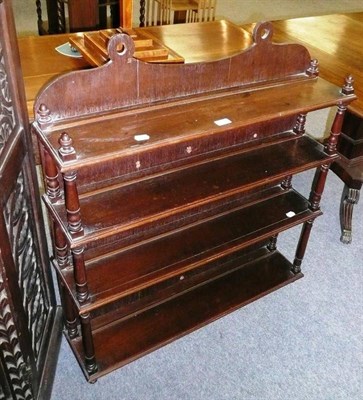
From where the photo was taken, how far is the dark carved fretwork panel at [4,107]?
2.90 feet

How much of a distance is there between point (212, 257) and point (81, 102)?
588 mm

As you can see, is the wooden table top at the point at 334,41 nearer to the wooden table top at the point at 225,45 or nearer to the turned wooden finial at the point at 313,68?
the wooden table top at the point at 225,45

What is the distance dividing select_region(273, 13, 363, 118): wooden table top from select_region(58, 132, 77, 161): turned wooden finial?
1.04 meters

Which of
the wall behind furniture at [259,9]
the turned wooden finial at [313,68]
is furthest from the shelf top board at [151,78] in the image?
the wall behind furniture at [259,9]

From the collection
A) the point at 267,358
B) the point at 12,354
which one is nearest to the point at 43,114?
the point at 12,354

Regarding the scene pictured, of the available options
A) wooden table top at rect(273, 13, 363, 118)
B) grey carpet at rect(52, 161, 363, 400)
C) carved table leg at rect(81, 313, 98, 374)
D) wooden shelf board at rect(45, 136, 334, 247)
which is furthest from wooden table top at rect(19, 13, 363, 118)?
grey carpet at rect(52, 161, 363, 400)

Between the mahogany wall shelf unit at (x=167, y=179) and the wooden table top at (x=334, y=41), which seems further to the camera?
the wooden table top at (x=334, y=41)

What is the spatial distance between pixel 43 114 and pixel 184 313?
84cm

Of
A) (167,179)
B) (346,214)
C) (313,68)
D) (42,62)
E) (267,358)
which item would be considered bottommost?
(267,358)

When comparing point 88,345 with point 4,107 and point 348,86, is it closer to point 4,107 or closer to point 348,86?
point 4,107

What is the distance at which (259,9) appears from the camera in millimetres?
4836

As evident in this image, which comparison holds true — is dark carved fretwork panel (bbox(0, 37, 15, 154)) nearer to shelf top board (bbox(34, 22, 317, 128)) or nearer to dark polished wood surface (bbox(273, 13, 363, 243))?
shelf top board (bbox(34, 22, 317, 128))

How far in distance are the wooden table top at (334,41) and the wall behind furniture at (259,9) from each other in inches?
87.6

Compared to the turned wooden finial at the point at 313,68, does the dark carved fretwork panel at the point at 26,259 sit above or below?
below
